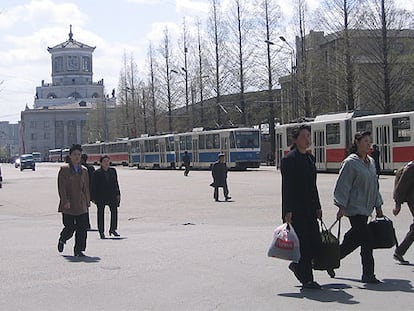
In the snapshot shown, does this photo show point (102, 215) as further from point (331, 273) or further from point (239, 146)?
point (239, 146)

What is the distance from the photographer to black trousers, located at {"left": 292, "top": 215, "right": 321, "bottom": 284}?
8.65 metres

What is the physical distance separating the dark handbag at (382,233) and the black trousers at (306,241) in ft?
3.21

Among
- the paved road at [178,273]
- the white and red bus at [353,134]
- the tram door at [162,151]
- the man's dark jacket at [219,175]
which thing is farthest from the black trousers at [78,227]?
the tram door at [162,151]

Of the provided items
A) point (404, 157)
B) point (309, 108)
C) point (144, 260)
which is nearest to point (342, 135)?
point (404, 157)

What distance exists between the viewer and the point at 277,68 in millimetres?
64688

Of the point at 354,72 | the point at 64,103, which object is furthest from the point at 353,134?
the point at 64,103

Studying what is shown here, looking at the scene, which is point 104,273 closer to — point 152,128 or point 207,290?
point 207,290

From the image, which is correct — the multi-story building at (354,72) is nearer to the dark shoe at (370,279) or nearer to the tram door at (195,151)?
the tram door at (195,151)

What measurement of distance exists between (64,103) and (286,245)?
160 metres

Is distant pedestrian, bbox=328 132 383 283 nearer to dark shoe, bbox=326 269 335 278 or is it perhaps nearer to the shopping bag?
dark shoe, bbox=326 269 335 278

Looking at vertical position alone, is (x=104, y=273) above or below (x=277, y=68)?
below

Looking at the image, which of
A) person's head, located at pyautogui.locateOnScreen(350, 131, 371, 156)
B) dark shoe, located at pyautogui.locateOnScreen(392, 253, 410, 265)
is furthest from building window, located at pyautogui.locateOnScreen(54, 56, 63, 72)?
person's head, located at pyautogui.locateOnScreen(350, 131, 371, 156)

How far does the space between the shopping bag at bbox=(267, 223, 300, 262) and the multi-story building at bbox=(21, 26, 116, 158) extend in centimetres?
14848

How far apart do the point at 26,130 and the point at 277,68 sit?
10526 cm
